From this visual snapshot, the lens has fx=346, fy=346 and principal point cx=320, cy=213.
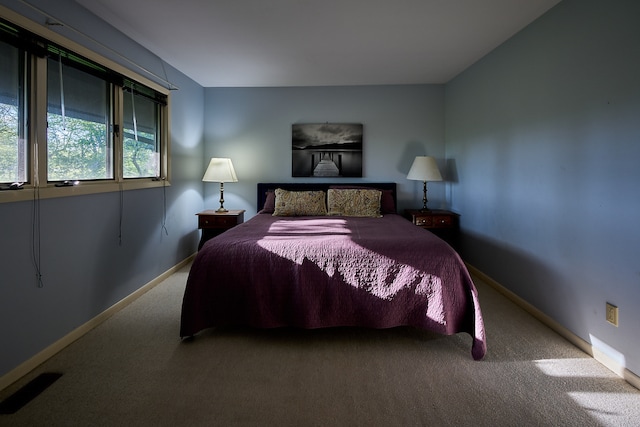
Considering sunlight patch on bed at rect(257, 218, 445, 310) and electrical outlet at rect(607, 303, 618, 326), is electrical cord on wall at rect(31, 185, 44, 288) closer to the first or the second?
sunlight patch on bed at rect(257, 218, 445, 310)

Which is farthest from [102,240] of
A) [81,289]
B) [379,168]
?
[379,168]

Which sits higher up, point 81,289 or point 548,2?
point 548,2

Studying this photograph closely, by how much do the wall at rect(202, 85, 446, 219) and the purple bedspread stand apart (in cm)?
250

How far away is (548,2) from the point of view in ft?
8.05

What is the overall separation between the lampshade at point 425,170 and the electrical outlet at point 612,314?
7.88ft

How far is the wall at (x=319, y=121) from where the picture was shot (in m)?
4.72

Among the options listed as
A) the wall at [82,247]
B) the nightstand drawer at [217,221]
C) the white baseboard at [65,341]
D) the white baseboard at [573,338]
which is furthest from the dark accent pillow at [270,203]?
the white baseboard at [573,338]

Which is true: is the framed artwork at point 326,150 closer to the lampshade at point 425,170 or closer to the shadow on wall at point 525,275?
the lampshade at point 425,170

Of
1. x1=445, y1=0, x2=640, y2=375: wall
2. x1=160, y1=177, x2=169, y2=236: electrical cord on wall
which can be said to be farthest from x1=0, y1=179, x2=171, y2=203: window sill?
x1=445, y1=0, x2=640, y2=375: wall

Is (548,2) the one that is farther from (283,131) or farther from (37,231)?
(37,231)

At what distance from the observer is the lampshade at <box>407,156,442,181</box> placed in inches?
168

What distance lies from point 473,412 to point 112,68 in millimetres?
3436

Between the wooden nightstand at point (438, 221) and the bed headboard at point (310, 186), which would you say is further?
the bed headboard at point (310, 186)

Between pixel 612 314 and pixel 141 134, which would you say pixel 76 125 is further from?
pixel 612 314
